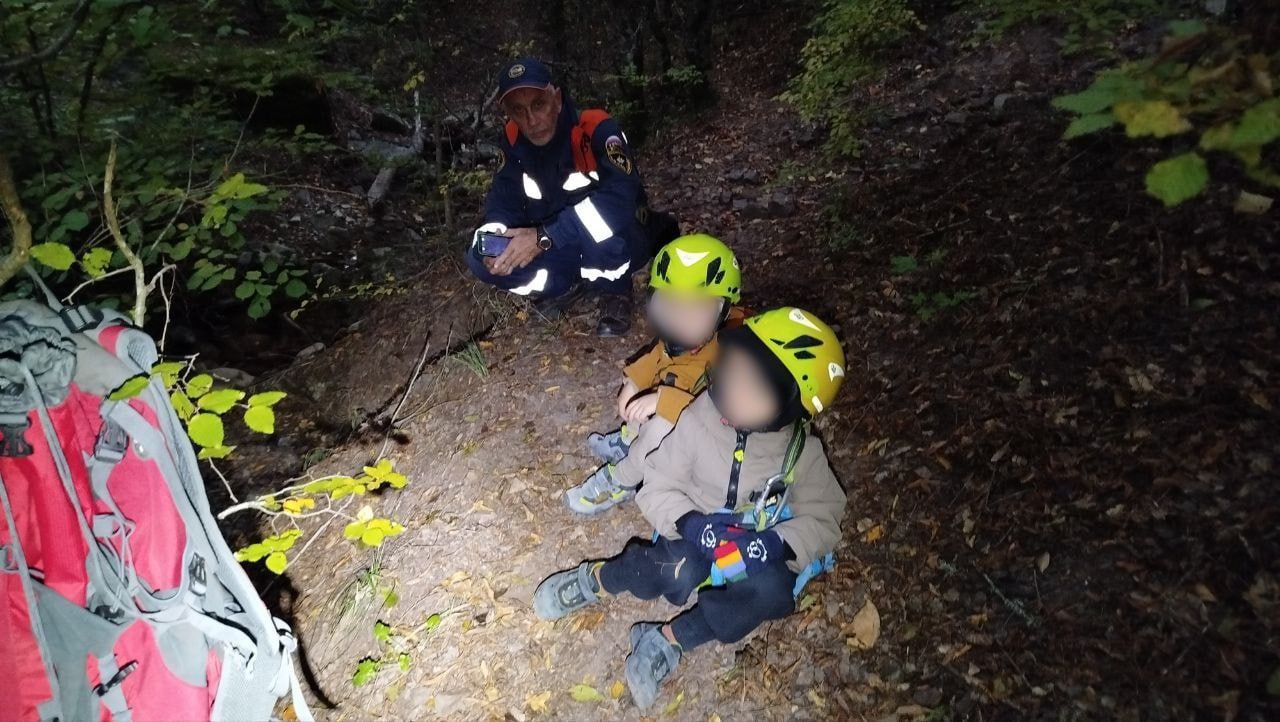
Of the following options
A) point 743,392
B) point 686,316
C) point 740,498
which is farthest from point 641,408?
point 743,392

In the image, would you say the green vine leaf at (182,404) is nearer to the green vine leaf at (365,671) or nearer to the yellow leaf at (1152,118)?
the green vine leaf at (365,671)

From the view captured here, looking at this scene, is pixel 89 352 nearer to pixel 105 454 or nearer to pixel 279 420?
pixel 105 454

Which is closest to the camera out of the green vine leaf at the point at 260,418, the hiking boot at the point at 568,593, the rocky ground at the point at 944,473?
the green vine leaf at the point at 260,418

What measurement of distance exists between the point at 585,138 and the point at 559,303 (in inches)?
55.5

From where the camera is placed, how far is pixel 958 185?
15.9ft

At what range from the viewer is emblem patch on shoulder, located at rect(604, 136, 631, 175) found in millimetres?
4340

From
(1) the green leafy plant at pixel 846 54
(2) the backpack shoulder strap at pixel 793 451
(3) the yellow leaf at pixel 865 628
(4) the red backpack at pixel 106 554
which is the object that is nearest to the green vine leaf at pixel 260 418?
(4) the red backpack at pixel 106 554

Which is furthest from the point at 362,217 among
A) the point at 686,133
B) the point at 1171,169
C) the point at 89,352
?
the point at 1171,169

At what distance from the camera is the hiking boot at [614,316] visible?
4.91 m

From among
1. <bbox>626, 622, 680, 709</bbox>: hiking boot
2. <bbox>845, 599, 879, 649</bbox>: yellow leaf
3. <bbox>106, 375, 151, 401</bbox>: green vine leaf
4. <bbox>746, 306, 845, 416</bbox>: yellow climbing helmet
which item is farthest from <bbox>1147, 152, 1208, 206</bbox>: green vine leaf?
<bbox>106, 375, 151, 401</bbox>: green vine leaf

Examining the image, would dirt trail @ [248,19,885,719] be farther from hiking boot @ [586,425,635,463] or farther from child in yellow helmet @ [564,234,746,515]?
child in yellow helmet @ [564,234,746,515]

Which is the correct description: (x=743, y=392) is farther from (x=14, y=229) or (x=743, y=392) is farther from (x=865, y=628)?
(x=14, y=229)

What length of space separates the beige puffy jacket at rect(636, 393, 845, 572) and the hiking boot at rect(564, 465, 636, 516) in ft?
1.88

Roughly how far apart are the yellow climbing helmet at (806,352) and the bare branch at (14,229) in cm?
262
